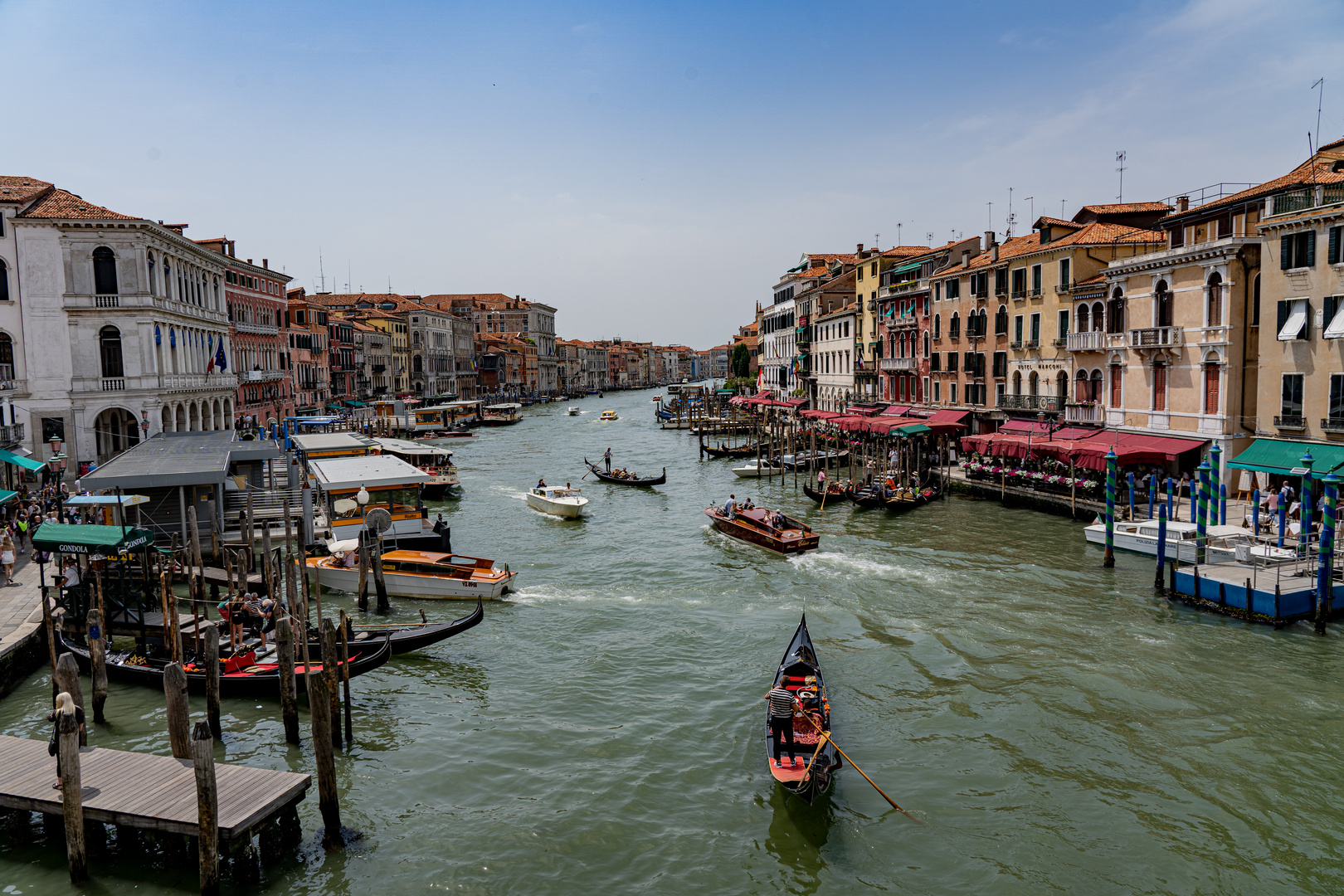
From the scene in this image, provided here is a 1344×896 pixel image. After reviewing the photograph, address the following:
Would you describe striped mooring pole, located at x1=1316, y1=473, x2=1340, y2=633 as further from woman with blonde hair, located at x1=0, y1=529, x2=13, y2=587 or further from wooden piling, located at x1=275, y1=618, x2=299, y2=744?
woman with blonde hair, located at x1=0, y1=529, x2=13, y2=587

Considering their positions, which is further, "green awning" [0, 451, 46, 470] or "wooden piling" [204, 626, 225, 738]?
"green awning" [0, 451, 46, 470]

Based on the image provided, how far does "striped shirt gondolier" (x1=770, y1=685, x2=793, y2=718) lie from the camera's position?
10688 millimetres

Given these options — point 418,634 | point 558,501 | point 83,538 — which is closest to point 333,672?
point 418,634

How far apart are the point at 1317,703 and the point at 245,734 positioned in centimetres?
1634

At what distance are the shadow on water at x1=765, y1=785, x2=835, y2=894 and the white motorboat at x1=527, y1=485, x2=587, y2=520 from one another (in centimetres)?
1963

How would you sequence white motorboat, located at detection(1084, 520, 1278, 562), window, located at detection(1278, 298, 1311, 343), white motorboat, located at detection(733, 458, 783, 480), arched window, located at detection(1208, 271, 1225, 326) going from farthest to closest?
1. white motorboat, located at detection(733, 458, 783, 480)
2. arched window, located at detection(1208, 271, 1225, 326)
3. window, located at detection(1278, 298, 1311, 343)
4. white motorboat, located at detection(1084, 520, 1278, 562)

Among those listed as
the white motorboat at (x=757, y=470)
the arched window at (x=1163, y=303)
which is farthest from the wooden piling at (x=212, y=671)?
the white motorboat at (x=757, y=470)

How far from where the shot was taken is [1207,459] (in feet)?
80.8

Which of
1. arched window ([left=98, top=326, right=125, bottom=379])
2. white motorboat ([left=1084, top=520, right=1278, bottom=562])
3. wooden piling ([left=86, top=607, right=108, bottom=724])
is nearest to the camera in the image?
wooden piling ([left=86, top=607, right=108, bottom=724])

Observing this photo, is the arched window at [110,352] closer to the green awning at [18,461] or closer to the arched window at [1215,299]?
the green awning at [18,461]

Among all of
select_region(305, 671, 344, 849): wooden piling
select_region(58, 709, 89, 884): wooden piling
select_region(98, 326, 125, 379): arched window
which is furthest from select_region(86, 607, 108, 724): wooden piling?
select_region(98, 326, 125, 379): arched window

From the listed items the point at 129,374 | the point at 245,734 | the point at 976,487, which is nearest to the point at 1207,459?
the point at 976,487

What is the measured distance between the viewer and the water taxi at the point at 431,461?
36.5 metres

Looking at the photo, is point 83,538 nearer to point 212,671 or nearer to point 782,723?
point 212,671
